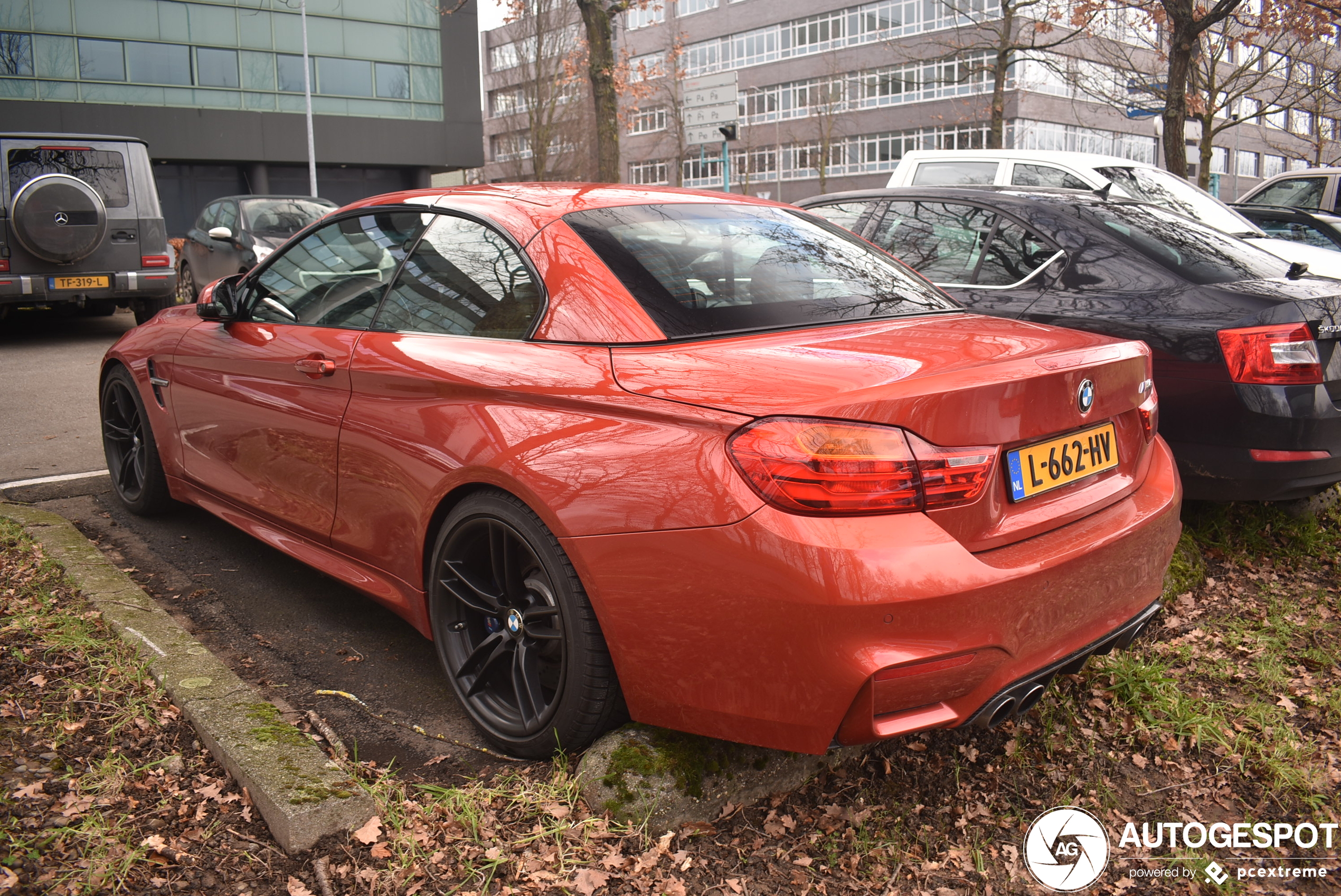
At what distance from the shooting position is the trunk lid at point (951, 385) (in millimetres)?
2164

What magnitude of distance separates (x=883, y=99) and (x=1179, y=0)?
4806 cm

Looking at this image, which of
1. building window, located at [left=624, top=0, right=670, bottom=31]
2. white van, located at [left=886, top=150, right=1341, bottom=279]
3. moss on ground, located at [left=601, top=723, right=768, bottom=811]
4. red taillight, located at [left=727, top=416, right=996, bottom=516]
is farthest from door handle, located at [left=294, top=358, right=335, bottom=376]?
building window, located at [left=624, top=0, right=670, bottom=31]

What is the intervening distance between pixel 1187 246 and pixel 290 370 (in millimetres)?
3766

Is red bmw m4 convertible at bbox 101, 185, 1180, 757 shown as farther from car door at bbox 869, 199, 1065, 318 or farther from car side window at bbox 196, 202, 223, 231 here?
car side window at bbox 196, 202, 223, 231

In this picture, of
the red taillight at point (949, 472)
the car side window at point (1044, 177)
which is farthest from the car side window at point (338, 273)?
the car side window at point (1044, 177)

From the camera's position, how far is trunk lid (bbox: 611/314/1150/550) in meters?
2.16

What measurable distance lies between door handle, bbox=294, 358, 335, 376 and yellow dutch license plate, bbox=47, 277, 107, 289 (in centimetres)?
929

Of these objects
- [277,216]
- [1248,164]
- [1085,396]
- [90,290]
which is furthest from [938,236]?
[1248,164]

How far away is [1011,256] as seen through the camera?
493 cm

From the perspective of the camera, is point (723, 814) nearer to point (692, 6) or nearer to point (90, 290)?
point (90, 290)

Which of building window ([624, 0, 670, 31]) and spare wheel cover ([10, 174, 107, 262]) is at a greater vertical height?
building window ([624, 0, 670, 31])

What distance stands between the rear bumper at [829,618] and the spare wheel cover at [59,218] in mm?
10578

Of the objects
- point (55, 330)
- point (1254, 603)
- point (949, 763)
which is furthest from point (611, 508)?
point (55, 330)

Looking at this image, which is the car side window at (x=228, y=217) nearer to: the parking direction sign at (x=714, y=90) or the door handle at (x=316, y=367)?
the parking direction sign at (x=714, y=90)
